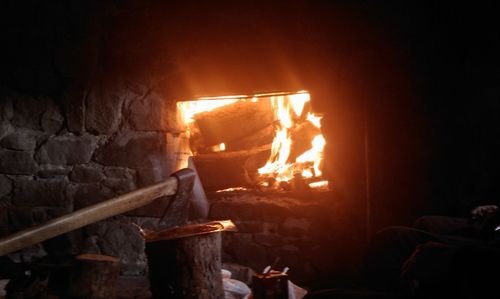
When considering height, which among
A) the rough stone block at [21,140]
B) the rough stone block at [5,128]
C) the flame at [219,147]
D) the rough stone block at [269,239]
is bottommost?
the rough stone block at [269,239]

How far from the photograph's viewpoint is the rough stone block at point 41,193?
388cm

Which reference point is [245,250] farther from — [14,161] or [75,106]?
[14,161]

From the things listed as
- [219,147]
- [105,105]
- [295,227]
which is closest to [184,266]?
[295,227]

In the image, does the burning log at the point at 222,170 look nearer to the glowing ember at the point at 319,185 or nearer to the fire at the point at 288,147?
the fire at the point at 288,147

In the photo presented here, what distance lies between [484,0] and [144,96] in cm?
301

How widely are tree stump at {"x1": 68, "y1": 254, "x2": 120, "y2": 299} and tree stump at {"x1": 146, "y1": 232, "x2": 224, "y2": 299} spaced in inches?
14.9

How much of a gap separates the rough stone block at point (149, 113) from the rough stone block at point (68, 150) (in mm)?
486

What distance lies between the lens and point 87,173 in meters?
3.87

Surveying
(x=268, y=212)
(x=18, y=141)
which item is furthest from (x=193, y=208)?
(x=18, y=141)

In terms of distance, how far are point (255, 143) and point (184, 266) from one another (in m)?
2.13

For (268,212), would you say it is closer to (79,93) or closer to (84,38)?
(79,93)

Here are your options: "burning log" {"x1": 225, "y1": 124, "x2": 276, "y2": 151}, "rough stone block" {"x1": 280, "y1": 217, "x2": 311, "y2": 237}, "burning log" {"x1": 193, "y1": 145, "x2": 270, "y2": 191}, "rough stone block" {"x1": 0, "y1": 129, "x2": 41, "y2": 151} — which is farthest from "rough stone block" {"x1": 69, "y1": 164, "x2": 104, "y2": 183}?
"rough stone block" {"x1": 280, "y1": 217, "x2": 311, "y2": 237}

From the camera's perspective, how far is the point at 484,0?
9.82 ft

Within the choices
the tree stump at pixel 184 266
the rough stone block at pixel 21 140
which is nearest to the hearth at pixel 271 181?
the tree stump at pixel 184 266
